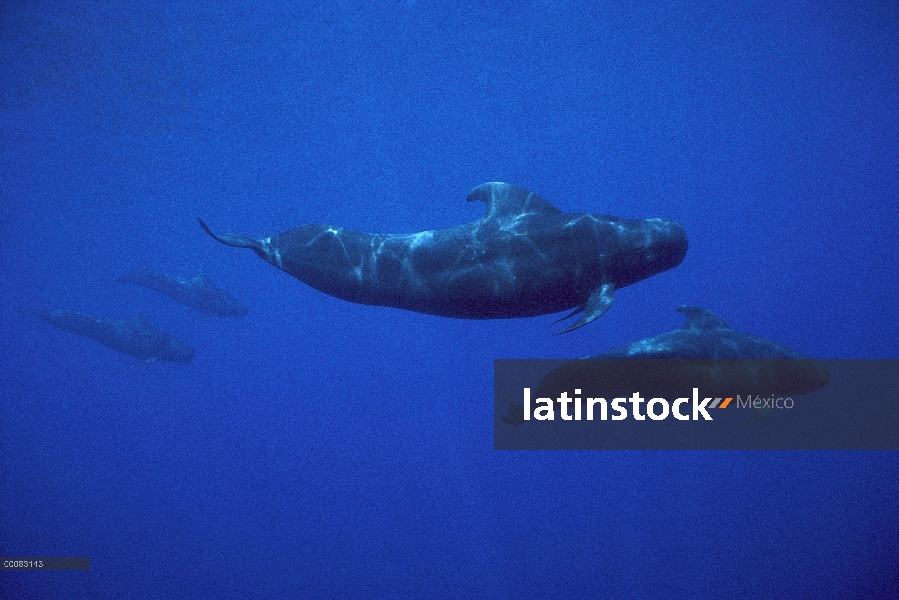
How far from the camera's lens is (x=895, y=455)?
20219 millimetres

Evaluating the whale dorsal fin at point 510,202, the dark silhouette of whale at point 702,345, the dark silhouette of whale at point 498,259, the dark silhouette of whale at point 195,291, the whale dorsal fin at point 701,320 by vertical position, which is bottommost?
the dark silhouette of whale at point 702,345

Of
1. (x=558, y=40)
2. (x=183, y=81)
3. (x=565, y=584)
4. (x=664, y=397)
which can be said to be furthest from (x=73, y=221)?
(x=664, y=397)

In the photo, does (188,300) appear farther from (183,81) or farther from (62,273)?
(62,273)

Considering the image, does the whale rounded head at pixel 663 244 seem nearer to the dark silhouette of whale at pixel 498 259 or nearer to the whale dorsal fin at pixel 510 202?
the dark silhouette of whale at pixel 498 259

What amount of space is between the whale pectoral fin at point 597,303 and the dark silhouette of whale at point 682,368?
1.04 m

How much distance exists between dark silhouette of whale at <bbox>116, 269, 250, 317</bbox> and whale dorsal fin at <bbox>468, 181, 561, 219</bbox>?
15791 millimetres

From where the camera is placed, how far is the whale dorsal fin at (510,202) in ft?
21.9

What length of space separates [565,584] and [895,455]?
51.8 ft

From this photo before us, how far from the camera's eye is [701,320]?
294 inches

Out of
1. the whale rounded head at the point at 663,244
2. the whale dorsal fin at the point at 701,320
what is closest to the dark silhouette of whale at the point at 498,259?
the whale rounded head at the point at 663,244

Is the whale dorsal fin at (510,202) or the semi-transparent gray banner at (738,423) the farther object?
the semi-transparent gray banner at (738,423)

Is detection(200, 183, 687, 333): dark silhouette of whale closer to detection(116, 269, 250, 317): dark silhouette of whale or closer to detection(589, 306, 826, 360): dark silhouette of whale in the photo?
detection(589, 306, 826, 360): dark silhouette of whale

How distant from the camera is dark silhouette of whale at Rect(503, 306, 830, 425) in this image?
682cm

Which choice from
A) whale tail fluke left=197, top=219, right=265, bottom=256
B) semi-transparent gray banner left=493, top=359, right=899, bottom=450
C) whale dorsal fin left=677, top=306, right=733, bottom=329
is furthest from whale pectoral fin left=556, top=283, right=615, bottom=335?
semi-transparent gray banner left=493, top=359, right=899, bottom=450
